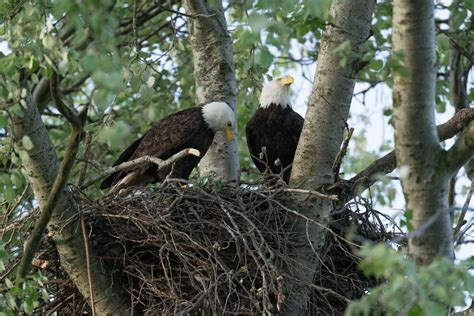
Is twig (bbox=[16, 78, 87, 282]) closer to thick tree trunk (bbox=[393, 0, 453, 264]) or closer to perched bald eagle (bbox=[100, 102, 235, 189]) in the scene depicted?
thick tree trunk (bbox=[393, 0, 453, 264])

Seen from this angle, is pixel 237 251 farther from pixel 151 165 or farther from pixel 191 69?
pixel 191 69

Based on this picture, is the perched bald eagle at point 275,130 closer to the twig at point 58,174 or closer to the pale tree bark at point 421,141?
the twig at point 58,174

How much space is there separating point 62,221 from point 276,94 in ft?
8.39

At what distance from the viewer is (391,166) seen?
521 centimetres

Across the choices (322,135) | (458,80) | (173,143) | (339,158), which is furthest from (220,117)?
(458,80)

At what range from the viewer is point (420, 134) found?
3393 millimetres

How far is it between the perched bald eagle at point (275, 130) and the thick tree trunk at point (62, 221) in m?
1.86

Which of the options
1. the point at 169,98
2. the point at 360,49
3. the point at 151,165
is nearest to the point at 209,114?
the point at 151,165

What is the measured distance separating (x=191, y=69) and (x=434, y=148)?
19.5 ft

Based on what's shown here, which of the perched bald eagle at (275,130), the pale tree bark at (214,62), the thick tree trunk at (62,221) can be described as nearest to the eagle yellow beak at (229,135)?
the pale tree bark at (214,62)

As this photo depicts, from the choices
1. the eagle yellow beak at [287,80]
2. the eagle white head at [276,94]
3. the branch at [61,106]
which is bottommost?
the branch at [61,106]

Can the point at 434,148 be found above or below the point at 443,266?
above

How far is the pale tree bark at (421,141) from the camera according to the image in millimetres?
3328

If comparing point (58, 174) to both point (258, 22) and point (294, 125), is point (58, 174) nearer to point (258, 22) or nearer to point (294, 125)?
point (258, 22)
